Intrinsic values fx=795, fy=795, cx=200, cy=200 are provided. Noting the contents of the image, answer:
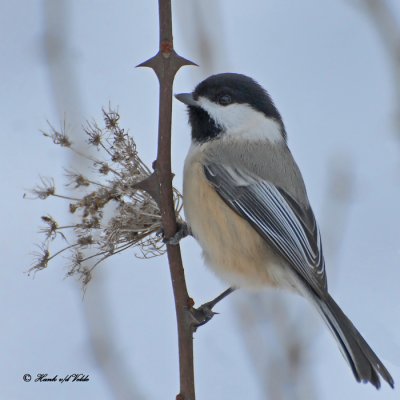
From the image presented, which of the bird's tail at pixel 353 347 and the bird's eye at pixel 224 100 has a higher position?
the bird's eye at pixel 224 100

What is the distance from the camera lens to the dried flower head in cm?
191

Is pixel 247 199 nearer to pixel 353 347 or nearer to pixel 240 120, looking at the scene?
pixel 240 120

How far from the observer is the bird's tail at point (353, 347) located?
6.15ft

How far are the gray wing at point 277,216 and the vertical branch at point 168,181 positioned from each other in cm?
43

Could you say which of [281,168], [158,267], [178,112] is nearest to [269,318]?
[281,168]

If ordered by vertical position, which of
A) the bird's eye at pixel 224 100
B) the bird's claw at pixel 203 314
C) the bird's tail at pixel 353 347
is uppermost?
the bird's eye at pixel 224 100

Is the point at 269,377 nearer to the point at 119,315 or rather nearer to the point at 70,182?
the point at 70,182

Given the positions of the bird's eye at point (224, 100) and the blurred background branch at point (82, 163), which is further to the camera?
the bird's eye at point (224, 100)

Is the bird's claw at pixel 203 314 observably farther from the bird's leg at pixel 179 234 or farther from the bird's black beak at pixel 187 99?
the bird's black beak at pixel 187 99

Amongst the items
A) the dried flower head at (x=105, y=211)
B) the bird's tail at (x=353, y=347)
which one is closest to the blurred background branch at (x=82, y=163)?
the dried flower head at (x=105, y=211)

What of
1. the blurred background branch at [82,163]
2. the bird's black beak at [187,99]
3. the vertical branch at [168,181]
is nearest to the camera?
the vertical branch at [168,181]

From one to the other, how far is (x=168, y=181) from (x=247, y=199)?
56cm

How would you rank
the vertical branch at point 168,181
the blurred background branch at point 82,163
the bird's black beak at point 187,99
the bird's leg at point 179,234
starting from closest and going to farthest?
the vertical branch at point 168,181
the bird's leg at point 179,234
the blurred background branch at point 82,163
the bird's black beak at point 187,99

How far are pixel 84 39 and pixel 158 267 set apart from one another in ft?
4.42
